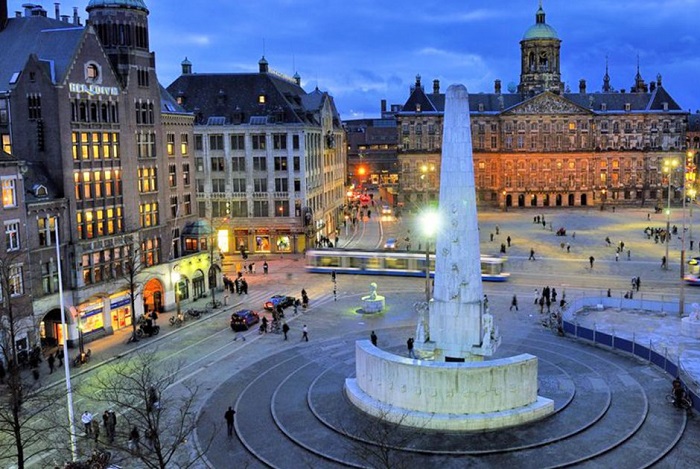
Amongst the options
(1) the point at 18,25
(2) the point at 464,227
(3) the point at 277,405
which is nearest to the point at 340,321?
(3) the point at 277,405

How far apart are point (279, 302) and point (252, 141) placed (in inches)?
1285

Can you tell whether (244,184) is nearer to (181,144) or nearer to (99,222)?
(181,144)

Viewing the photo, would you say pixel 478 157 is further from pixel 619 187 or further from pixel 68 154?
pixel 68 154

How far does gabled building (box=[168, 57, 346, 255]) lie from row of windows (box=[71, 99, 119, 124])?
30.3m

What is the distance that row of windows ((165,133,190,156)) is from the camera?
58.3m

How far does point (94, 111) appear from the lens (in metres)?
48.3

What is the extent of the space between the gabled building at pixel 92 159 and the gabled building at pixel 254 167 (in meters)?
23.6

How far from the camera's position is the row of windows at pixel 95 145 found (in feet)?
153

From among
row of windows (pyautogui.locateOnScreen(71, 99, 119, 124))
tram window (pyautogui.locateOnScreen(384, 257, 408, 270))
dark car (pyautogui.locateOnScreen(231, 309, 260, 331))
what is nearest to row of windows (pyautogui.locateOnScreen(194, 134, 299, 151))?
tram window (pyautogui.locateOnScreen(384, 257, 408, 270))

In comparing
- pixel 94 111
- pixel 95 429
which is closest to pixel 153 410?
pixel 95 429

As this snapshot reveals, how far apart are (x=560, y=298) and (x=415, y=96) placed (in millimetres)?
86558

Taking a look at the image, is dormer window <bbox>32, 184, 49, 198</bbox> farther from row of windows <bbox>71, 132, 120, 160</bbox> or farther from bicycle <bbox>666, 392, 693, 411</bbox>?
A: bicycle <bbox>666, 392, 693, 411</bbox>

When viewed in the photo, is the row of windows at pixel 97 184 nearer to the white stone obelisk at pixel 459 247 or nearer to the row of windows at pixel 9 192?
the row of windows at pixel 9 192

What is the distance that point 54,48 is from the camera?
4741 centimetres
